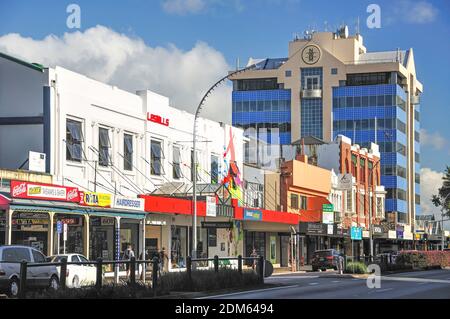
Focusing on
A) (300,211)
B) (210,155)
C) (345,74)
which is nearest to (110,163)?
(210,155)

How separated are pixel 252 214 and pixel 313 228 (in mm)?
13446

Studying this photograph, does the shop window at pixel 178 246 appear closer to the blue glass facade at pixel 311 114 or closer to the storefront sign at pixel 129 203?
the storefront sign at pixel 129 203

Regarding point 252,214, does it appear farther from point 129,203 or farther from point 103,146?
point 129,203

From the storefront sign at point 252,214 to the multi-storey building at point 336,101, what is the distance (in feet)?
189

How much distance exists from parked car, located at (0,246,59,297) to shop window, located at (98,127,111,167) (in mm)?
16260

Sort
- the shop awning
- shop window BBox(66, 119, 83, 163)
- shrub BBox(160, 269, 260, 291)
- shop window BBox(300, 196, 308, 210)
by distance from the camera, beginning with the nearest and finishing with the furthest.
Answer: shrub BBox(160, 269, 260, 291), the shop awning, shop window BBox(66, 119, 83, 163), shop window BBox(300, 196, 308, 210)

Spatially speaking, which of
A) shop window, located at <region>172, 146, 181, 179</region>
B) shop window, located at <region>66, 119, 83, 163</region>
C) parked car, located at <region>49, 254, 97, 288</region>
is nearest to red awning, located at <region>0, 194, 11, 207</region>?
shop window, located at <region>66, 119, 83, 163</region>

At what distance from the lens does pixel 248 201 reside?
207ft

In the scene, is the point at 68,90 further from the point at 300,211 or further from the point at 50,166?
the point at 300,211

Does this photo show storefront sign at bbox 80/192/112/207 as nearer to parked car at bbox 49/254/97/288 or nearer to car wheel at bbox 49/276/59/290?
parked car at bbox 49/254/97/288

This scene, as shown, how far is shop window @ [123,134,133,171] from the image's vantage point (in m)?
47.4

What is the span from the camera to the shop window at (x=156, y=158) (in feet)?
165

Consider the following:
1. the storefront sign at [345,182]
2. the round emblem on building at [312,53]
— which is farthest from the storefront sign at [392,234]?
the round emblem on building at [312,53]

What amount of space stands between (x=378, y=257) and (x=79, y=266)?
1176 inches
